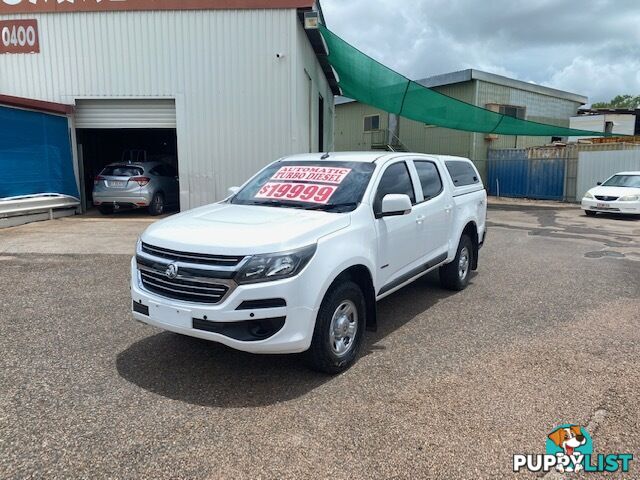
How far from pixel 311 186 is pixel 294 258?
1.37 metres

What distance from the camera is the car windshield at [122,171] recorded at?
12891mm

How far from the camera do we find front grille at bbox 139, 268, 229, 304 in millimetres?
3350

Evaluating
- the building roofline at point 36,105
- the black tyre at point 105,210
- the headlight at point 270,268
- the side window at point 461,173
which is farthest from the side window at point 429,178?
the black tyre at point 105,210

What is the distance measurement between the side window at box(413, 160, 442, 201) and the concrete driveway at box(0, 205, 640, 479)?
1.33 metres

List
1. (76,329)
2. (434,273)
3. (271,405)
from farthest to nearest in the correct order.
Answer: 1. (434,273)
2. (76,329)
3. (271,405)

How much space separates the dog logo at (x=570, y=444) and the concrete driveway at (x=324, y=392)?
63 mm

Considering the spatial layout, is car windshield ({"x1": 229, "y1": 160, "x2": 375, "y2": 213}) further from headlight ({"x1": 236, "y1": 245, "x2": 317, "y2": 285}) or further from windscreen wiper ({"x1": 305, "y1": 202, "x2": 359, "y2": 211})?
headlight ({"x1": 236, "y1": 245, "x2": 317, "y2": 285})

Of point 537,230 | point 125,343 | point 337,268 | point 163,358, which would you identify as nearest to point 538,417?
point 337,268

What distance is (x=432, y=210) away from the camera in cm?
540

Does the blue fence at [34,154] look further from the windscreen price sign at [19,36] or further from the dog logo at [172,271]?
the dog logo at [172,271]

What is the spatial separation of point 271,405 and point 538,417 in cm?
180

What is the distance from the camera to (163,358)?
4105mm

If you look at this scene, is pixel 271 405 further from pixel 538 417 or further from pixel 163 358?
pixel 538 417

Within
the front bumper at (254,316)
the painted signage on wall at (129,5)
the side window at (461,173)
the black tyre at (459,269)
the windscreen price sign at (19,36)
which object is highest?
the painted signage on wall at (129,5)
